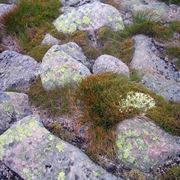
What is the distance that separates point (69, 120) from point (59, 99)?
52 cm

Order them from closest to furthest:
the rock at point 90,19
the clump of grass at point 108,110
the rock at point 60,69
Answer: the clump of grass at point 108,110 < the rock at point 60,69 < the rock at point 90,19

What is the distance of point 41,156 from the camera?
5.52 m

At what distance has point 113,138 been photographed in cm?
569

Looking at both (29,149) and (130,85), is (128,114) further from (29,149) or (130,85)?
(29,149)

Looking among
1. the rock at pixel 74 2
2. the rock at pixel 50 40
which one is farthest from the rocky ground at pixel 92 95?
the rock at pixel 74 2

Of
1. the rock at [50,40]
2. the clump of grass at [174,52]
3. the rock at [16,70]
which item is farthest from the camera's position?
the rock at [50,40]

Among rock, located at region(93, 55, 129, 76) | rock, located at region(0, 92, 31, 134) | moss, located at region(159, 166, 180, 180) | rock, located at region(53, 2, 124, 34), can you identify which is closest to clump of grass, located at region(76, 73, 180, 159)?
rock, located at region(93, 55, 129, 76)

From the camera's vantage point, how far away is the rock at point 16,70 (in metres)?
7.08

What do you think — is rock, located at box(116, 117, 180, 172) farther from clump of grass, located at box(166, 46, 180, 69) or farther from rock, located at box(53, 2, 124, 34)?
→ rock, located at box(53, 2, 124, 34)

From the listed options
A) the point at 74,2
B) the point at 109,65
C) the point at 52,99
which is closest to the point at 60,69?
the point at 52,99

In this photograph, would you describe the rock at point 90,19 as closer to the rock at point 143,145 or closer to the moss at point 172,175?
the rock at point 143,145

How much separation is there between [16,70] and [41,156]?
2311 mm

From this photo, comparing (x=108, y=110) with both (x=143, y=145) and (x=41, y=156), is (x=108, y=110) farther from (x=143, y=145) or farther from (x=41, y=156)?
(x=41, y=156)

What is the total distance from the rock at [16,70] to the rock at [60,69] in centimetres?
31
